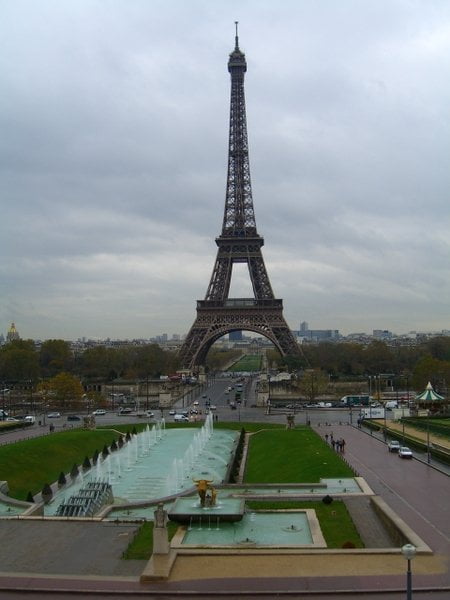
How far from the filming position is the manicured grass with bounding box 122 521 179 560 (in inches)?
765

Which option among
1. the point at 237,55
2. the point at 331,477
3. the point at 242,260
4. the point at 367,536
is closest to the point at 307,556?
the point at 367,536

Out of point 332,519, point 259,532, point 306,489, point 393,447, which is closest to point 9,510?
point 259,532

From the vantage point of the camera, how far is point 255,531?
21.8 m

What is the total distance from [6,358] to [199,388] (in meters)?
31.7

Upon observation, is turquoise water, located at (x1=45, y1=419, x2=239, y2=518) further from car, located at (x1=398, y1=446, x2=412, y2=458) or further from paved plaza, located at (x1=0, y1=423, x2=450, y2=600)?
car, located at (x1=398, y1=446, x2=412, y2=458)

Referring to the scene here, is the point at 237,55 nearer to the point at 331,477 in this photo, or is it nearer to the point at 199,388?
the point at 199,388

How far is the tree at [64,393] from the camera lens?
78375mm

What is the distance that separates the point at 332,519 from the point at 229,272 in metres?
85.6

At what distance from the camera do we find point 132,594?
Answer: 16.4m

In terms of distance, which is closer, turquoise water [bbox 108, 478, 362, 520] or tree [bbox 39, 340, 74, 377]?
turquoise water [bbox 108, 478, 362, 520]

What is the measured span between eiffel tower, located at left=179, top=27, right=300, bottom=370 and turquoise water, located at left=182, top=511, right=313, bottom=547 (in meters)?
78.1

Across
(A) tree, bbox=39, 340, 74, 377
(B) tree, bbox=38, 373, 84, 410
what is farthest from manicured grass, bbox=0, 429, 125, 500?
(A) tree, bbox=39, 340, 74, 377

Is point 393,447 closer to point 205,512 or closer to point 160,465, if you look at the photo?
point 160,465

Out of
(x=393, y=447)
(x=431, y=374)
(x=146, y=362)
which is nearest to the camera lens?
(x=393, y=447)
